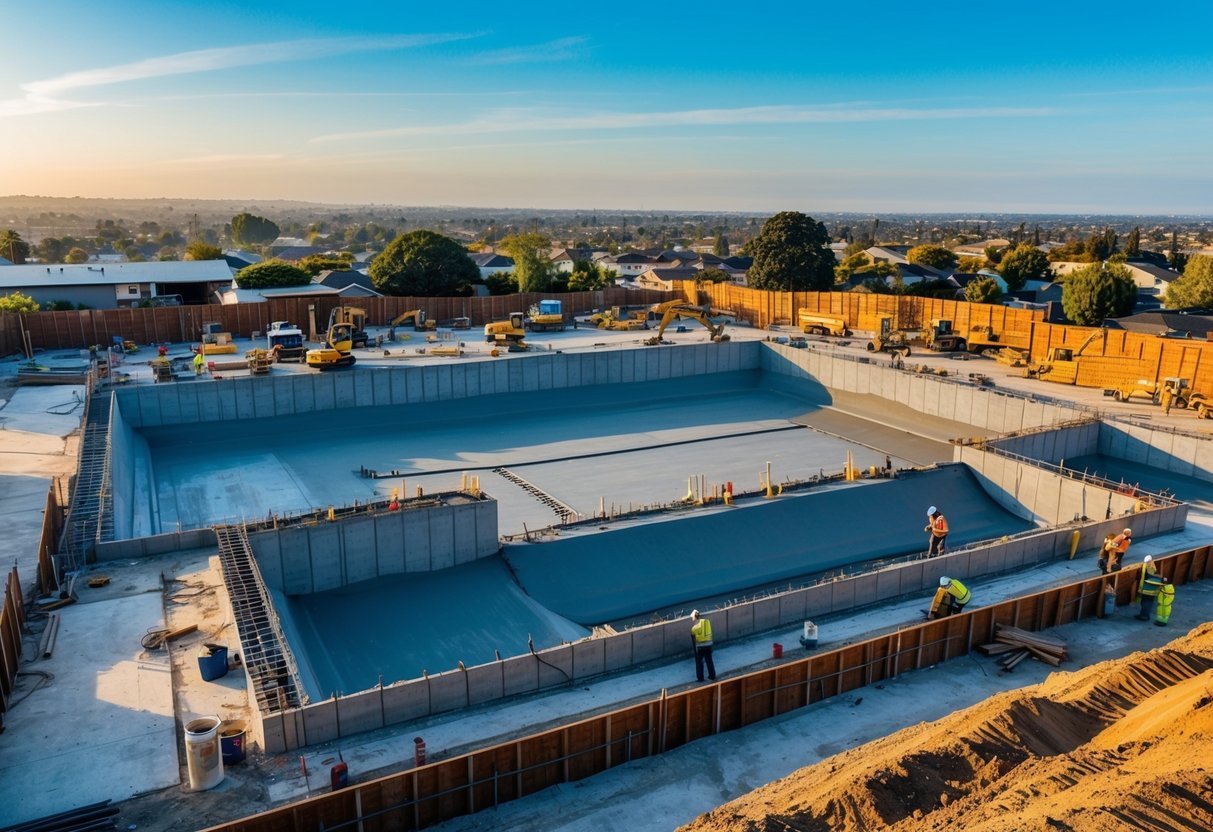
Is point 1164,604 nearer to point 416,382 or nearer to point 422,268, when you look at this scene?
point 416,382

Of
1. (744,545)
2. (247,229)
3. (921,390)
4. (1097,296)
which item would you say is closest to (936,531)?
(744,545)

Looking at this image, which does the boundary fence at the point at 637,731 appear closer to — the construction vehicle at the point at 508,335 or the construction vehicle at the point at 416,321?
the construction vehicle at the point at 508,335

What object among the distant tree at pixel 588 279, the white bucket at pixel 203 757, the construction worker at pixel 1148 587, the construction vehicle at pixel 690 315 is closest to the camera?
the white bucket at pixel 203 757

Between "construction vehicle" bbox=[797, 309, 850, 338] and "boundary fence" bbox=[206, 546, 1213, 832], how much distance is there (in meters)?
33.7

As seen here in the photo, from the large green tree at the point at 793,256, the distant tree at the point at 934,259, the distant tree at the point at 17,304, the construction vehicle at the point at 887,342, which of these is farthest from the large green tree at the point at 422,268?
the distant tree at the point at 934,259

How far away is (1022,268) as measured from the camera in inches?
2953

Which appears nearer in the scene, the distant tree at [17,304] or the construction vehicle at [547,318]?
the distant tree at [17,304]

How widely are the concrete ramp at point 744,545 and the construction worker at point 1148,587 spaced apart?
8.40 meters

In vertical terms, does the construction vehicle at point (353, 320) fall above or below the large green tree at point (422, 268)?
below

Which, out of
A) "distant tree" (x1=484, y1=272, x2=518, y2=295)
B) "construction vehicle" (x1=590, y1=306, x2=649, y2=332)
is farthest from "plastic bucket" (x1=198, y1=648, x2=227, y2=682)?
"distant tree" (x1=484, y1=272, x2=518, y2=295)

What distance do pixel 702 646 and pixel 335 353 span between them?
27.8 m

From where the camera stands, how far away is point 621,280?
93.6m

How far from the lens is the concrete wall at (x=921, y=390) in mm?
34438

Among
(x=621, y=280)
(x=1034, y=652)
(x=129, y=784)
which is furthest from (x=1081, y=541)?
(x=621, y=280)
